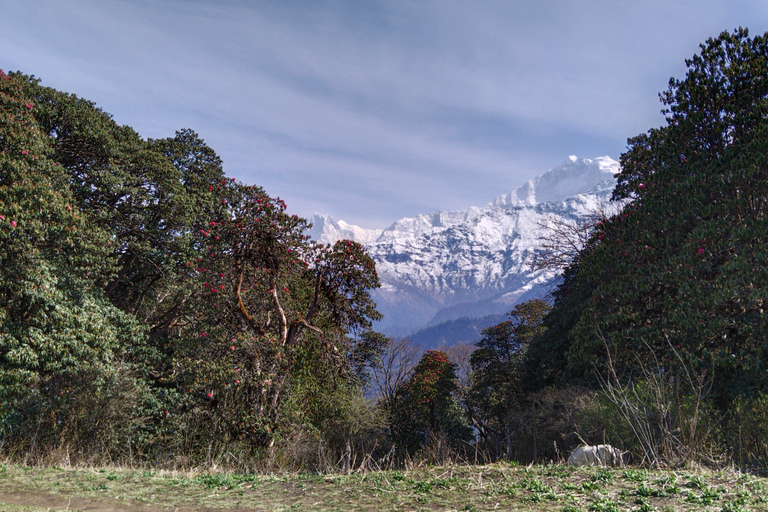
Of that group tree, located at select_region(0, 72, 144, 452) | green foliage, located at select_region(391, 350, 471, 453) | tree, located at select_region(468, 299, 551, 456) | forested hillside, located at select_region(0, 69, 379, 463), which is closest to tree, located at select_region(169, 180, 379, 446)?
forested hillside, located at select_region(0, 69, 379, 463)

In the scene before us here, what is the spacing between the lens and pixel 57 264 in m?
12.7

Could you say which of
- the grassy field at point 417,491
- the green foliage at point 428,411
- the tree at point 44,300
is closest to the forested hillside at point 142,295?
the tree at point 44,300

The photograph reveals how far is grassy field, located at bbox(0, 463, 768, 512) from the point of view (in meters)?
4.80

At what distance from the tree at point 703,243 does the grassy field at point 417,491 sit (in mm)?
4469

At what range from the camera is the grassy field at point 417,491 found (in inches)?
189

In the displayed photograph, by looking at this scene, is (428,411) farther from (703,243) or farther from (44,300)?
(44,300)

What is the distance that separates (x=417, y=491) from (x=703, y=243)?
10071 millimetres

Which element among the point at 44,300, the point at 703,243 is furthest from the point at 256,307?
the point at 703,243

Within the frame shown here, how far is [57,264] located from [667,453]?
50.7 feet

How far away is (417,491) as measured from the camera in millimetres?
5523

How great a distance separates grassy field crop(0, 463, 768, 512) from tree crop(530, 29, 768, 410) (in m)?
4.47

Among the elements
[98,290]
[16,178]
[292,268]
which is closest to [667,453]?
[292,268]

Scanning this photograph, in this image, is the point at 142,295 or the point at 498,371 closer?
the point at 142,295

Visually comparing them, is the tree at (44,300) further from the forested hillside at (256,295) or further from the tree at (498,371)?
the tree at (498,371)
